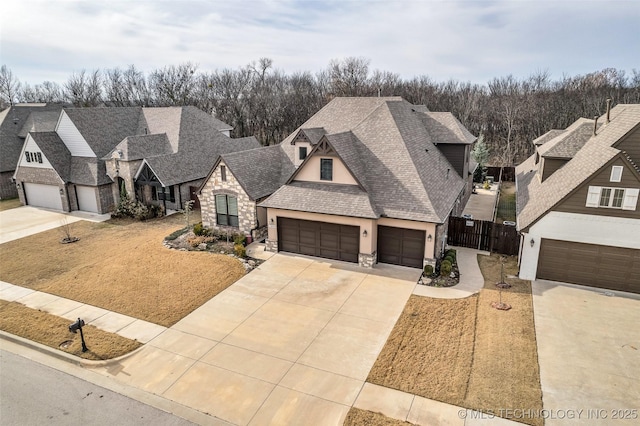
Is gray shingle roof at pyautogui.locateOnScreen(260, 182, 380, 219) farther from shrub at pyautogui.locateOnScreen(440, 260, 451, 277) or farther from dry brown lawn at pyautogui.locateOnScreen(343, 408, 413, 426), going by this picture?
dry brown lawn at pyautogui.locateOnScreen(343, 408, 413, 426)

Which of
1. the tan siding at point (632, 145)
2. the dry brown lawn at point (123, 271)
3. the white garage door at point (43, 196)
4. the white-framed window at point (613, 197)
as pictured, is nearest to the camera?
the white-framed window at point (613, 197)

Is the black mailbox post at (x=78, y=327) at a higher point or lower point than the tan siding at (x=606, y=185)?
lower

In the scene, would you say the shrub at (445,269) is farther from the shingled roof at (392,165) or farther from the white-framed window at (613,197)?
the white-framed window at (613,197)

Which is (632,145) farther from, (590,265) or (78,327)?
(78,327)

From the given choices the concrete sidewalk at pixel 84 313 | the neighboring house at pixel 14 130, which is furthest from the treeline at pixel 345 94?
the concrete sidewalk at pixel 84 313

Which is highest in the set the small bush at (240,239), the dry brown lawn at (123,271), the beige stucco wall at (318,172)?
the beige stucco wall at (318,172)

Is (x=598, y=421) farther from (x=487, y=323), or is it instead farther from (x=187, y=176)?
(x=187, y=176)

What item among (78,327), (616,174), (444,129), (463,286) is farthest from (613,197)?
(78,327)
